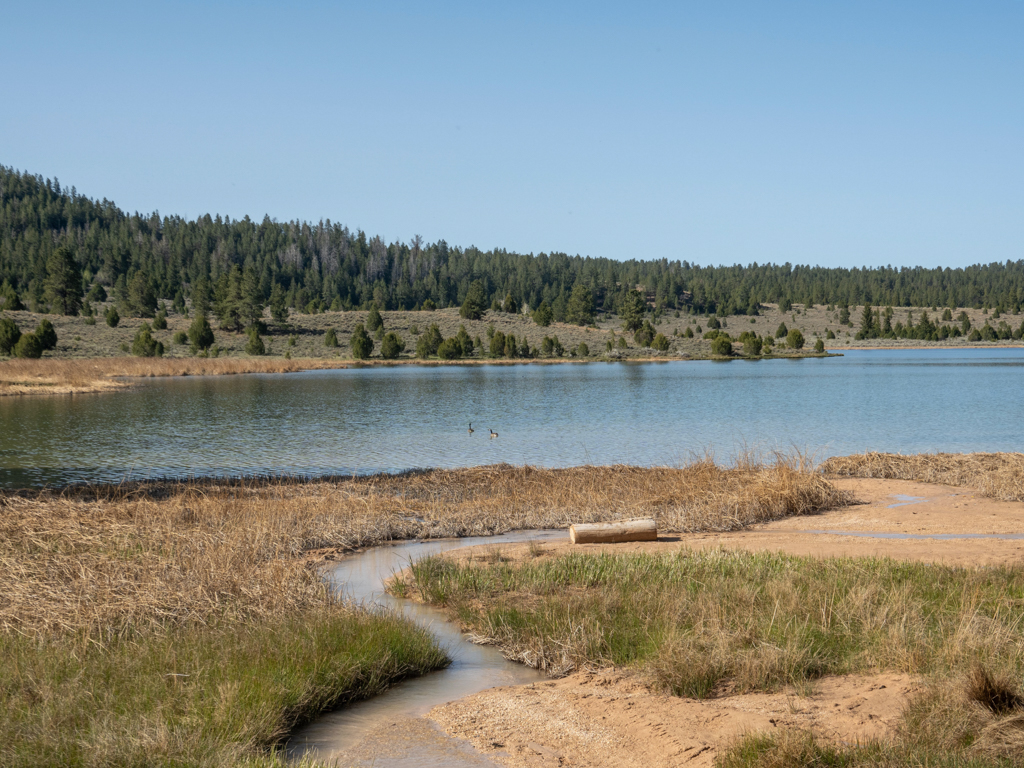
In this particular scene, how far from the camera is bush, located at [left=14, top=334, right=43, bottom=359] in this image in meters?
71.0

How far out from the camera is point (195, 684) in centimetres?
611

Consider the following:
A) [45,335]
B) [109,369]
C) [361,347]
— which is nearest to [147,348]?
[45,335]

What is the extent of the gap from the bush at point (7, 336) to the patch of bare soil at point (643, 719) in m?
79.2

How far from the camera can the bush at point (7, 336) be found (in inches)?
2808

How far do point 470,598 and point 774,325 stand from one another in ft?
517

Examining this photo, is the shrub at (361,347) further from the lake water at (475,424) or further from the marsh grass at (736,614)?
the marsh grass at (736,614)

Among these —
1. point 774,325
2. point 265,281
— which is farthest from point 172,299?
point 774,325

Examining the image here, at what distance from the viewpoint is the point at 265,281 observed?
169 meters

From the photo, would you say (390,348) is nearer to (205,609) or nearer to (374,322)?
(374,322)

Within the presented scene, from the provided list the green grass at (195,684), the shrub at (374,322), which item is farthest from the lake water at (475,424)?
the shrub at (374,322)

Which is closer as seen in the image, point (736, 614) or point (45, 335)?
point (736, 614)

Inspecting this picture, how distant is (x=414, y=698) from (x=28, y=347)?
3045 inches

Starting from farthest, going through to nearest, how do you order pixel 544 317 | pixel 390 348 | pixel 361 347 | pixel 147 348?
pixel 544 317
pixel 390 348
pixel 361 347
pixel 147 348

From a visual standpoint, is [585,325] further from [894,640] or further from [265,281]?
[894,640]
